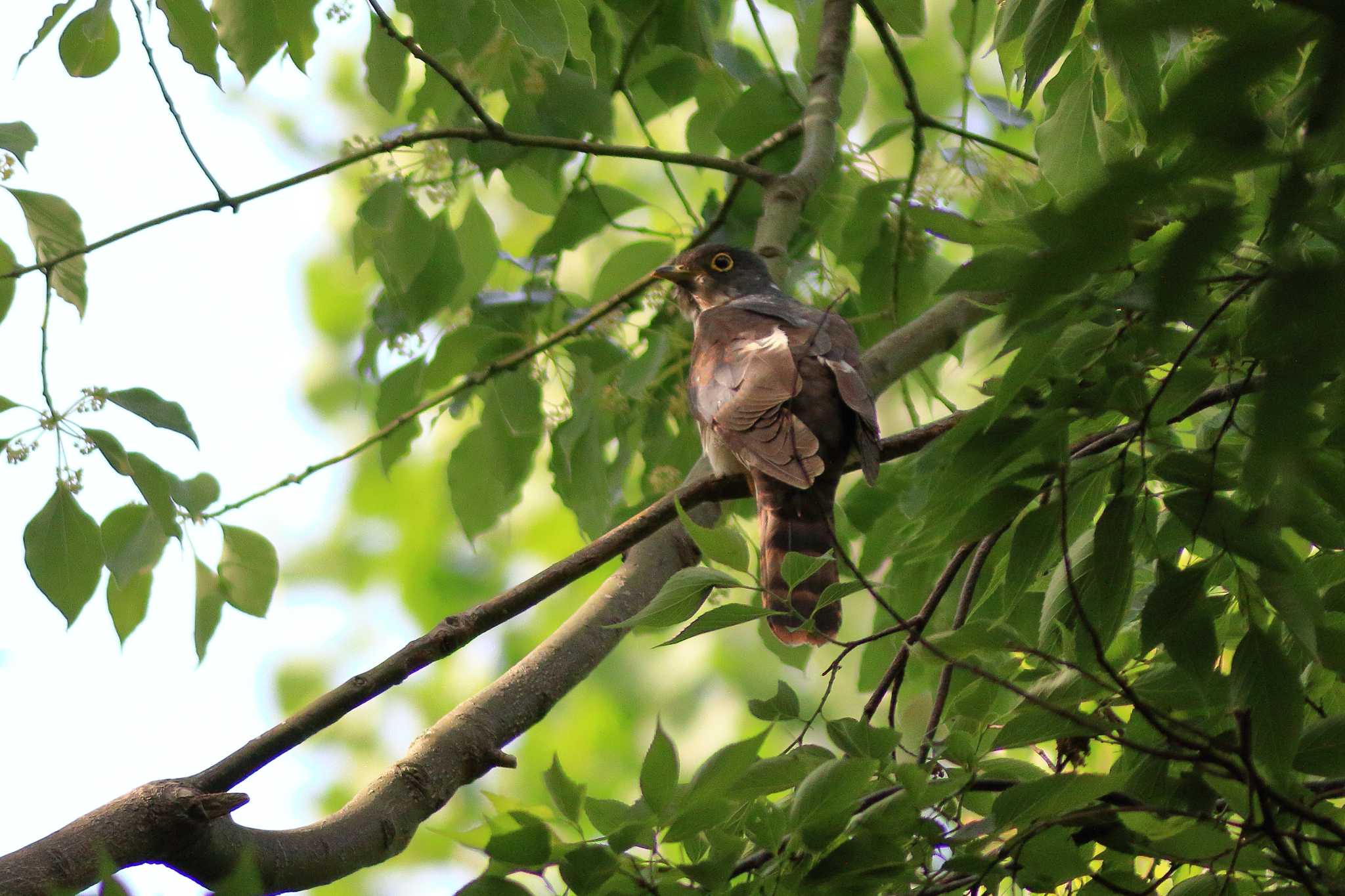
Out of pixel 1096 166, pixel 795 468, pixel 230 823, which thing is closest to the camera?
pixel 230 823

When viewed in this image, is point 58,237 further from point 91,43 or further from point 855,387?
point 855,387

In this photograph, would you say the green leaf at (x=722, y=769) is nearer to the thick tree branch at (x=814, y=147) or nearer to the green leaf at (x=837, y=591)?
the green leaf at (x=837, y=591)

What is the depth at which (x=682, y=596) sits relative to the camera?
6.56 feet

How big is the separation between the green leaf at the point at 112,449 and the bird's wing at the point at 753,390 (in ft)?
6.56

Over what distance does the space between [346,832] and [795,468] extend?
2.01 meters

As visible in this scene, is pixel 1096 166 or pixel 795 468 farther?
pixel 795 468

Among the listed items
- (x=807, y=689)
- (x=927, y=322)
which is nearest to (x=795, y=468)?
(x=927, y=322)

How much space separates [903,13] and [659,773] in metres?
3.05

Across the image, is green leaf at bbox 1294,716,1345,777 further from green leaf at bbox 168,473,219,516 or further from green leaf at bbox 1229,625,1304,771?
green leaf at bbox 168,473,219,516

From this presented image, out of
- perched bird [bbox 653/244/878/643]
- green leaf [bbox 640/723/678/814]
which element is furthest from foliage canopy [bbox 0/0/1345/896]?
perched bird [bbox 653/244/878/643]

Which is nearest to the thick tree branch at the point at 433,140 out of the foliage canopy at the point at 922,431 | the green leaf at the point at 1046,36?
the foliage canopy at the point at 922,431

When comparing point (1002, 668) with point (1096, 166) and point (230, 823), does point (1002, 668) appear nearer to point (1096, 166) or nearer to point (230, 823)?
point (1096, 166)

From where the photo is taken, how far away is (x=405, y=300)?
410 centimetres

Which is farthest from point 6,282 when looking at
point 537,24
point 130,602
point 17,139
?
point 537,24
